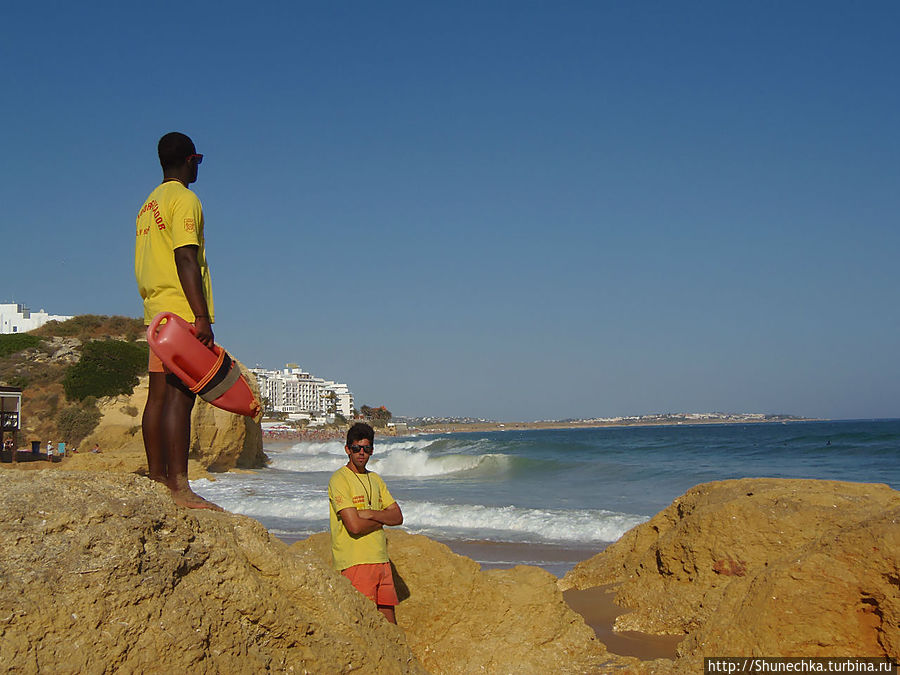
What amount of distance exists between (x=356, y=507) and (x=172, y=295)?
1.44 meters

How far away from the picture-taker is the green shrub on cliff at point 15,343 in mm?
36094

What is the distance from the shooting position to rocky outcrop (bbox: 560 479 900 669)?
3244 millimetres

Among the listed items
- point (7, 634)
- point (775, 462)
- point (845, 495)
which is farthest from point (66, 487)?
point (775, 462)

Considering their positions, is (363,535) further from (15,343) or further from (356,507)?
(15,343)

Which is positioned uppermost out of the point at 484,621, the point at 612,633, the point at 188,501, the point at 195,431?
the point at 195,431

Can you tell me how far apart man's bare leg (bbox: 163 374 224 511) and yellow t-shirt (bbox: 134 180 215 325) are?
0.34 metres

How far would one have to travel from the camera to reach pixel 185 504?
3299mm

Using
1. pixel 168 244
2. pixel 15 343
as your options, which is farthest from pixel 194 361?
pixel 15 343

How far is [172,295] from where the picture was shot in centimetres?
353

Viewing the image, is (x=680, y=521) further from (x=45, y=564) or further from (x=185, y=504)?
(x=45, y=564)

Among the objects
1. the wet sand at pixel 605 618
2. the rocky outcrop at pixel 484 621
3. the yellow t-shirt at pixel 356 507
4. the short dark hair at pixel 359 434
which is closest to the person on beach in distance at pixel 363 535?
the yellow t-shirt at pixel 356 507

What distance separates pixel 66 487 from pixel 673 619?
4323 mm

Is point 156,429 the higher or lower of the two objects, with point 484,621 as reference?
higher

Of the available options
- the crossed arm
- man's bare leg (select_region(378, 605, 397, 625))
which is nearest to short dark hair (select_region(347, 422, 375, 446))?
the crossed arm
